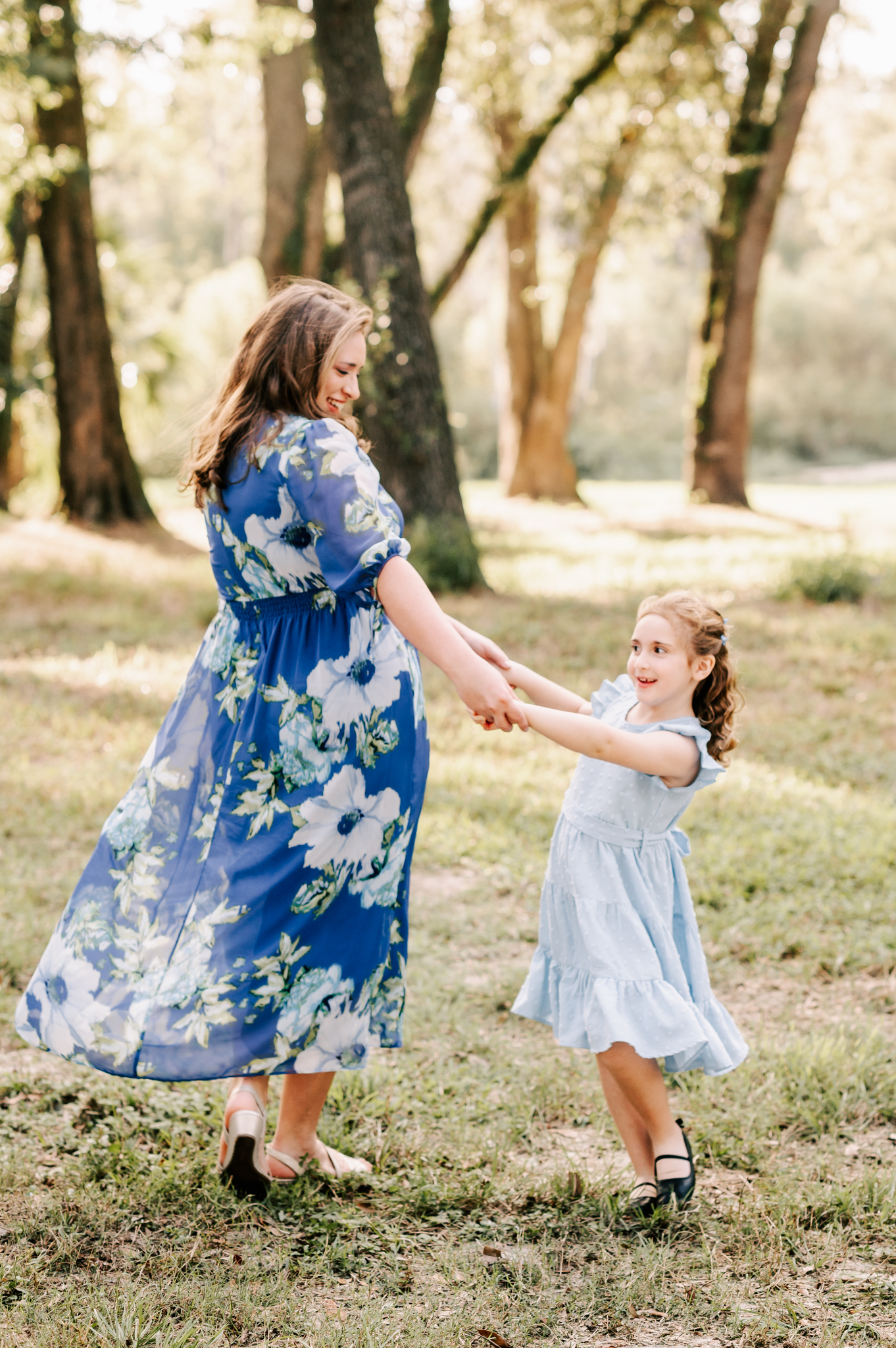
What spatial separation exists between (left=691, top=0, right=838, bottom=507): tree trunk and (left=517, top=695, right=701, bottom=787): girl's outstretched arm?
13441mm

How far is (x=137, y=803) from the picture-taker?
2654 mm

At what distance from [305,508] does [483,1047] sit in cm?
185

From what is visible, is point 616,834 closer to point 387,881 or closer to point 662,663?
point 662,663

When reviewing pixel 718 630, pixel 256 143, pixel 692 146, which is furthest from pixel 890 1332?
pixel 256 143

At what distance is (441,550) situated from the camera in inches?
361

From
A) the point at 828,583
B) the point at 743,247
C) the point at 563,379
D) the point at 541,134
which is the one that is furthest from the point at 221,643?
the point at 563,379

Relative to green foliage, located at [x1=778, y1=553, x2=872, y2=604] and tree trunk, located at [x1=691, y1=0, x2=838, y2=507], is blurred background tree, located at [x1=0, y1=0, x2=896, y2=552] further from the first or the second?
green foliage, located at [x1=778, y1=553, x2=872, y2=604]

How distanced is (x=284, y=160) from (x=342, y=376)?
40.5 ft

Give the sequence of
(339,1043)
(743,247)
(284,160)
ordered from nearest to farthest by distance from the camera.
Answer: (339,1043) → (284,160) → (743,247)

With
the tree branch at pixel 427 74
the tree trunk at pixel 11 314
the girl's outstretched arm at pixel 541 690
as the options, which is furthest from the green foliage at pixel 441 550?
the tree trunk at pixel 11 314

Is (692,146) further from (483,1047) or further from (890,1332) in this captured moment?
(890,1332)

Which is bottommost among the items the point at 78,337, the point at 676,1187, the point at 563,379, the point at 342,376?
the point at 676,1187

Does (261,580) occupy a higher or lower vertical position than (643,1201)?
higher

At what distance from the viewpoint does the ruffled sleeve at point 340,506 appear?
2.32m
